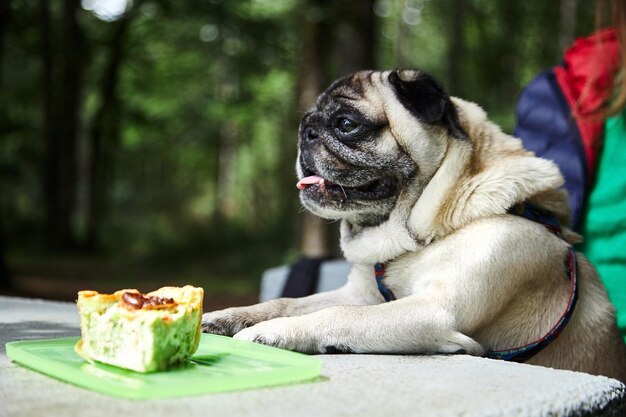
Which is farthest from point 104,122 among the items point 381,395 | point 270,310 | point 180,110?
point 381,395

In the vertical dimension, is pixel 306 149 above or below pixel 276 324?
above

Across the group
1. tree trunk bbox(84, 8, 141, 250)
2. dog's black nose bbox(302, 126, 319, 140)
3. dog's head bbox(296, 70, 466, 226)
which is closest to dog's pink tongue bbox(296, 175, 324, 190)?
dog's head bbox(296, 70, 466, 226)

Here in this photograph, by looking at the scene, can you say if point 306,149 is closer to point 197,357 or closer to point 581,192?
point 197,357

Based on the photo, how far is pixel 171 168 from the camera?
75.9 ft

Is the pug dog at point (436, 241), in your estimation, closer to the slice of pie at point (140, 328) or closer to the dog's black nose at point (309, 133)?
the dog's black nose at point (309, 133)

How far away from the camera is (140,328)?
1.47 m

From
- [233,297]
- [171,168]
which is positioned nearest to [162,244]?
[233,297]

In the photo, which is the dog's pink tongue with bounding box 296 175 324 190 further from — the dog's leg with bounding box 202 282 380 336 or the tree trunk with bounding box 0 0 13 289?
the tree trunk with bounding box 0 0 13 289

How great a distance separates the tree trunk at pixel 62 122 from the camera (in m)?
14.4

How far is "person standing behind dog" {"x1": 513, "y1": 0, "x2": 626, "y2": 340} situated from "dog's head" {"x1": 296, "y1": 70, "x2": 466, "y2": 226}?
3.29 ft

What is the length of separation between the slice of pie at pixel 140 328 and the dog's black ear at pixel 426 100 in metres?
1.06

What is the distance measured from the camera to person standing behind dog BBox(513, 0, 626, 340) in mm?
3074

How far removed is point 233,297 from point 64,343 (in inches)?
348

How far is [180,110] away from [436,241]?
1714 centimetres
